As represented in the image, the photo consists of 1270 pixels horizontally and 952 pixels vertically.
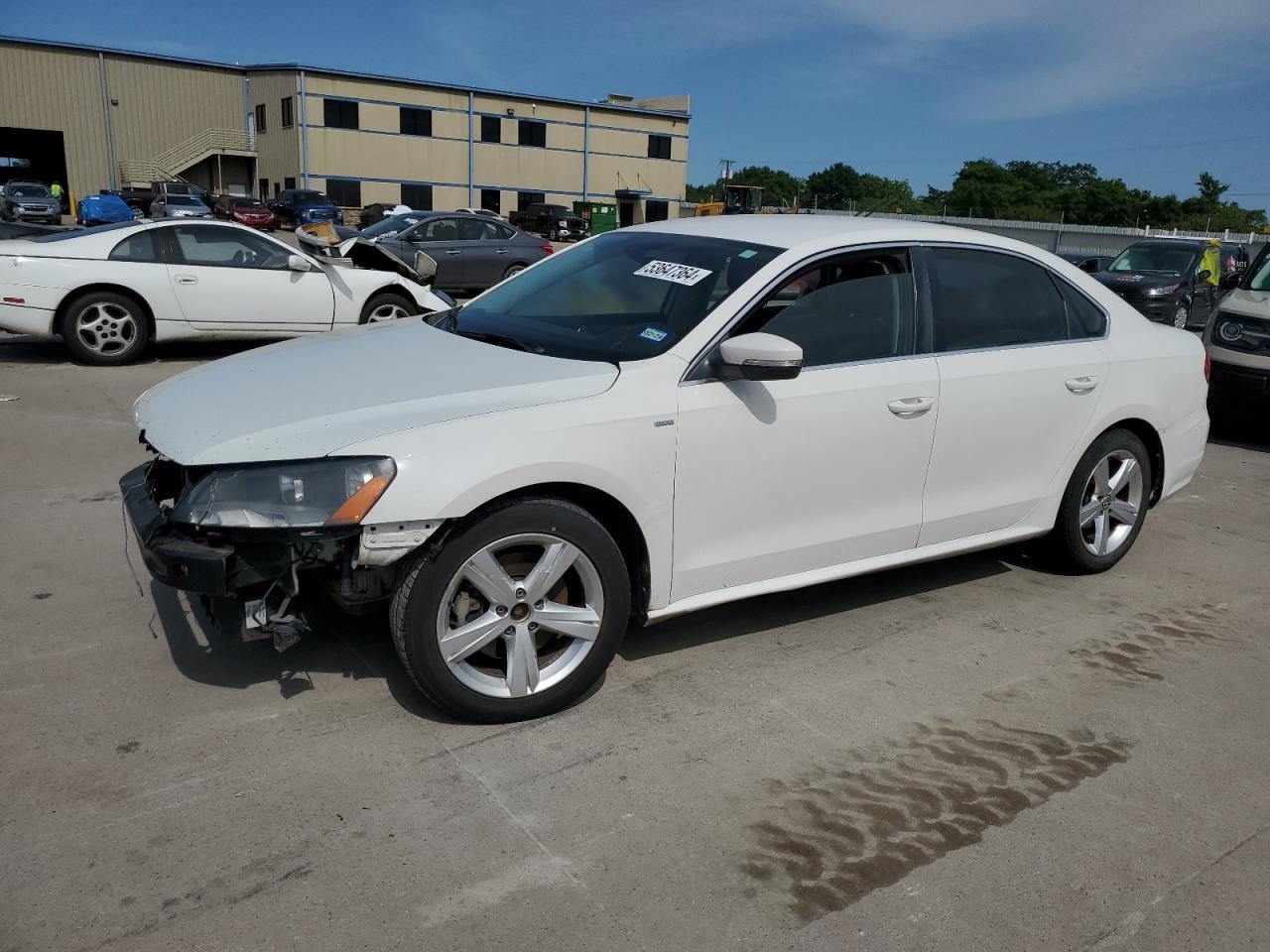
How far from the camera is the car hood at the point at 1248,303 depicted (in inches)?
340

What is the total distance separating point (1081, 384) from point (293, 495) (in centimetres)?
347

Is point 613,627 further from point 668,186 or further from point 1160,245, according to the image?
point 668,186

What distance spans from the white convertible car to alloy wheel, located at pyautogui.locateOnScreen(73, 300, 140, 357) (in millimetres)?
6157

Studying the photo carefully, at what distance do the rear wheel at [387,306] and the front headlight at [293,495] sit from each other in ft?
26.2

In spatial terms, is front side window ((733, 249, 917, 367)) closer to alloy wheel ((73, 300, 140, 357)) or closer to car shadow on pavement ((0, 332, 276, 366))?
alloy wheel ((73, 300, 140, 357))

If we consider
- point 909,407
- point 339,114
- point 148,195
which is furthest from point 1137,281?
point 339,114

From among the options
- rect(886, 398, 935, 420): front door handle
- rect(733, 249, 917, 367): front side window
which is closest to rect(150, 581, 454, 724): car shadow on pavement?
rect(733, 249, 917, 367): front side window

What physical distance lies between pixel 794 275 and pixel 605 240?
1133mm

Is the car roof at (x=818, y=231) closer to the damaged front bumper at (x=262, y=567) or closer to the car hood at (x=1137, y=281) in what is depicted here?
the damaged front bumper at (x=262, y=567)

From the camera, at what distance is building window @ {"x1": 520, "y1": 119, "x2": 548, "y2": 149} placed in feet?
186

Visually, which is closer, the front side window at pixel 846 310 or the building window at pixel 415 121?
the front side window at pixel 846 310

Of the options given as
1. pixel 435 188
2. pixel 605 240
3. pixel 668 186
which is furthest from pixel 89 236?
pixel 668 186

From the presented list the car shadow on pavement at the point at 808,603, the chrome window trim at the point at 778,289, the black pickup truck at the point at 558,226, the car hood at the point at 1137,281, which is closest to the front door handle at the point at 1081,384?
the chrome window trim at the point at 778,289

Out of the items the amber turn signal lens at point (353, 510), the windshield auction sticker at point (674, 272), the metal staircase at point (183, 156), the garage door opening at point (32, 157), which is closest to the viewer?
the amber turn signal lens at point (353, 510)
